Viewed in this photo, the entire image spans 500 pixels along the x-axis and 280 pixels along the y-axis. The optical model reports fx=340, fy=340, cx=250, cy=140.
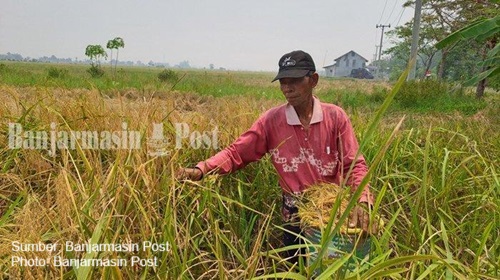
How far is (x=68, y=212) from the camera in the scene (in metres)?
1.07

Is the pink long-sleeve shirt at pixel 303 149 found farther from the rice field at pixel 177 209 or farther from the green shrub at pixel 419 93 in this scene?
the green shrub at pixel 419 93

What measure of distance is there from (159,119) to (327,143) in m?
0.99

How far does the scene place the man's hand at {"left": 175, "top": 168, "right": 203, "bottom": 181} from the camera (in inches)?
56.8

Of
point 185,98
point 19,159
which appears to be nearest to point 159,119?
point 19,159

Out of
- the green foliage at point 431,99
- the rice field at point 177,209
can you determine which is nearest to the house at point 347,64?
the green foliage at point 431,99

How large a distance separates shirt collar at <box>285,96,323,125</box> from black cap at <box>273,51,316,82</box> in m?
0.17

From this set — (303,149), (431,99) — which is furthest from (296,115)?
(431,99)

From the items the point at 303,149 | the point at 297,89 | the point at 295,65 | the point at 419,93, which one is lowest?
the point at 303,149

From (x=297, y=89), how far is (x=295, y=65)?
0.38 ft

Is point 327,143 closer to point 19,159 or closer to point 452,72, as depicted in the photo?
point 19,159

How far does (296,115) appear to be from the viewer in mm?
1714

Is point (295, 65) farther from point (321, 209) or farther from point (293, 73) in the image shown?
point (321, 209)

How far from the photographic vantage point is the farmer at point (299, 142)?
162 centimetres

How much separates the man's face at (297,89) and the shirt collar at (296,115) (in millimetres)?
54
